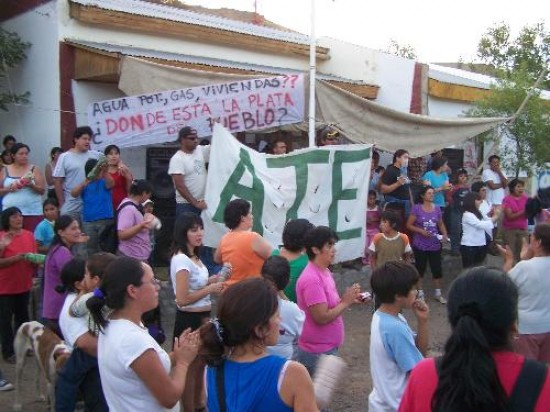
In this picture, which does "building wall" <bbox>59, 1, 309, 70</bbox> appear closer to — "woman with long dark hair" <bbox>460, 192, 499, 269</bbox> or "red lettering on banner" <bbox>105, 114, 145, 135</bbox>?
"red lettering on banner" <bbox>105, 114, 145, 135</bbox>

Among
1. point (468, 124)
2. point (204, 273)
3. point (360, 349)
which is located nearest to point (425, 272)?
point (468, 124)

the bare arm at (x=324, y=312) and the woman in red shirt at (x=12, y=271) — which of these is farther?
the woman in red shirt at (x=12, y=271)

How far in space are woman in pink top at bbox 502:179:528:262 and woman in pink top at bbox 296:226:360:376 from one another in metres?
6.20

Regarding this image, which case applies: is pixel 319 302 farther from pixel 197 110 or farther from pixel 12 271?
pixel 197 110

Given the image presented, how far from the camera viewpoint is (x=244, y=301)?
2277mm

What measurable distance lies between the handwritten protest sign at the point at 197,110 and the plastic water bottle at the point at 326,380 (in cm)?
545

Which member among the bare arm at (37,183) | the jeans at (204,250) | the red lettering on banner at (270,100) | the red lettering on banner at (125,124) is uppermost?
the red lettering on banner at (270,100)

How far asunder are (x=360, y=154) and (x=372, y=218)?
1.17 metres

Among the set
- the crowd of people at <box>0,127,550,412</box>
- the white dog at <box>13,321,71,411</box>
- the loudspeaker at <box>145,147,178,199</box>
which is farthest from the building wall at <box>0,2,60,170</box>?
the white dog at <box>13,321,71,411</box>

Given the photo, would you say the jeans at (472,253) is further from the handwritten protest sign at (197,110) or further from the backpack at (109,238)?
A: the backpack at (109,238)

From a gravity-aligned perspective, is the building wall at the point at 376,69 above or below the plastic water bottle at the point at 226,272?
above

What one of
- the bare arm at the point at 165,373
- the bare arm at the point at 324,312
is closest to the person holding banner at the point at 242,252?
the bare arm at the point at 324,312

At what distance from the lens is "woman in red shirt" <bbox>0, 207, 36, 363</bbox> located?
5.74 meters

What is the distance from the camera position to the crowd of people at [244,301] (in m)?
1.93
